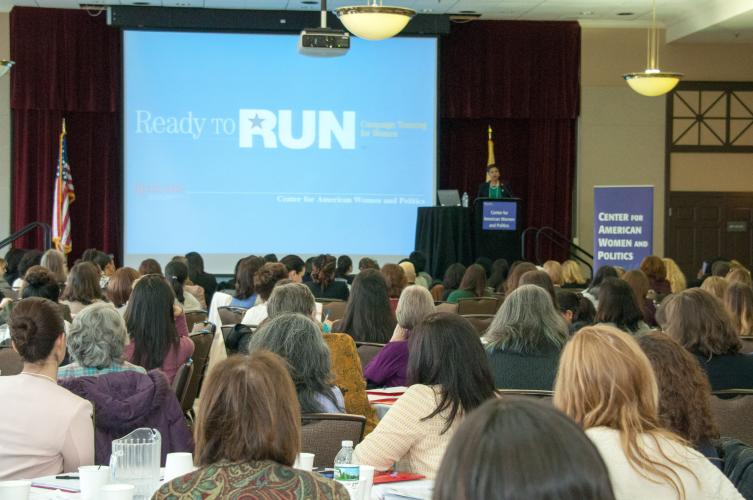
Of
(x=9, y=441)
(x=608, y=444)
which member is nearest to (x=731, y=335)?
(x=608, y=444)

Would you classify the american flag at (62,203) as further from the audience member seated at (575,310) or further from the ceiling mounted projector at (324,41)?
the audience member seated at (575,310)

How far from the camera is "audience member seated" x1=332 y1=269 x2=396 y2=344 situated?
241 inches

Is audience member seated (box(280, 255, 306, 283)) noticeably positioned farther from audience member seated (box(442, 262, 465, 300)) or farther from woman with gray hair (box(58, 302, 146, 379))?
woman with gray hair (box(58, 302, 146, 379))

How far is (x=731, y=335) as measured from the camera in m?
4.88

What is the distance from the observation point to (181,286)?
791cm

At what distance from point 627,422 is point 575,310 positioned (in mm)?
4581

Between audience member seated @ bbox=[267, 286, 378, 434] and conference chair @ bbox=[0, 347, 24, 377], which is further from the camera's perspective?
conference chair @ bbox=[0, 347, 24, 377]

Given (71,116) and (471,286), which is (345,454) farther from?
(71,116)

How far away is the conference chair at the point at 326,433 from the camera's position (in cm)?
352

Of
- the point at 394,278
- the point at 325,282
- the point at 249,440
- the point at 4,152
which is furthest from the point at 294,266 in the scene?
the point at 4,152

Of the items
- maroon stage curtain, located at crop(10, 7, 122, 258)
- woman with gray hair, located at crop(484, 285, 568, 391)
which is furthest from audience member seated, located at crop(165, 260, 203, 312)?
maroon stage curtain, located at crop(10, 7, 122, 258)

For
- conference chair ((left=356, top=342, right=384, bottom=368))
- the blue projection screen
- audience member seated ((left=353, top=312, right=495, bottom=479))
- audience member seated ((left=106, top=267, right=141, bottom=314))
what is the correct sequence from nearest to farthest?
audience member seated ((left=353, top=312, right=495, bottom=479))
conference chair ((left=356, top=342, right=384, bottom=368))
audience member seated ((left=106, top=267, right=141, bottom=314))
the blue projection screen

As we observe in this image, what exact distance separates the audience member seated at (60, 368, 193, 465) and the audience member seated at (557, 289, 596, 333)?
9.99 feet

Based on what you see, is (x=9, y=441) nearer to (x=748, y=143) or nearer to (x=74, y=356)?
(x=74, y=356)
